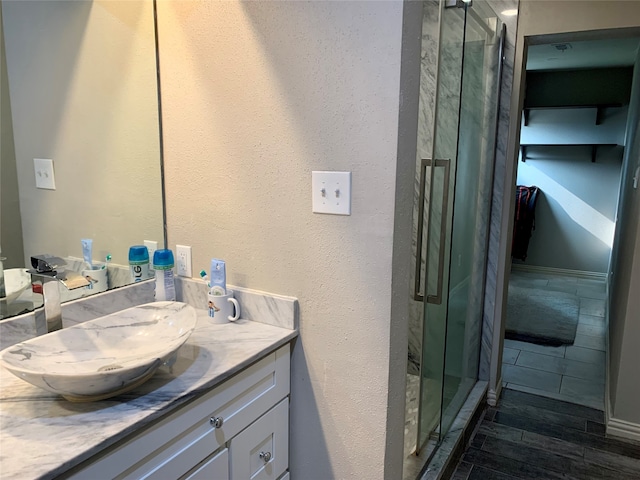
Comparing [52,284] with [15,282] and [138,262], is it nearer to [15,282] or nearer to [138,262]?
[15,282]

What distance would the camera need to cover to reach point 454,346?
2322 millimetres

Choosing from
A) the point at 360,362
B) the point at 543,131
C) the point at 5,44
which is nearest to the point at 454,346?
the point at 360,362

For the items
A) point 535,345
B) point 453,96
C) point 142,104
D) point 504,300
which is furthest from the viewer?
point 535,345

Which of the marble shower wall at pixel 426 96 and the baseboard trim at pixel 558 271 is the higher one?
the marble shower wall at pixel 426 96

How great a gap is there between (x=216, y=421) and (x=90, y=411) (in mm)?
313

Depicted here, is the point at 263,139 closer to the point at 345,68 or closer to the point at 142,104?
the point at 345,68

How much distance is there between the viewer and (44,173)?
1.41 metres

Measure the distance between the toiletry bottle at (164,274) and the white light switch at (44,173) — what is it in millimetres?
374

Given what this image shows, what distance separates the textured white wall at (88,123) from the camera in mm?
1359

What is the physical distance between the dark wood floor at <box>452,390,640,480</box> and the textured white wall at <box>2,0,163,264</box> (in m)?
1.83

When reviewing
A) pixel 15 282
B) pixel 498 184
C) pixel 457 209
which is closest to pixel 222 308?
pixel 15 282

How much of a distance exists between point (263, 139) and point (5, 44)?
75 centimetres

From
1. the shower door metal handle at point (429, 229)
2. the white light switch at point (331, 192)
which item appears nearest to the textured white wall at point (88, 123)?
the white light switch at point (331, 192)

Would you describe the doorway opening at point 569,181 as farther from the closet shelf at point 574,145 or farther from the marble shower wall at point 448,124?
the marble shower wall at point 448,124
